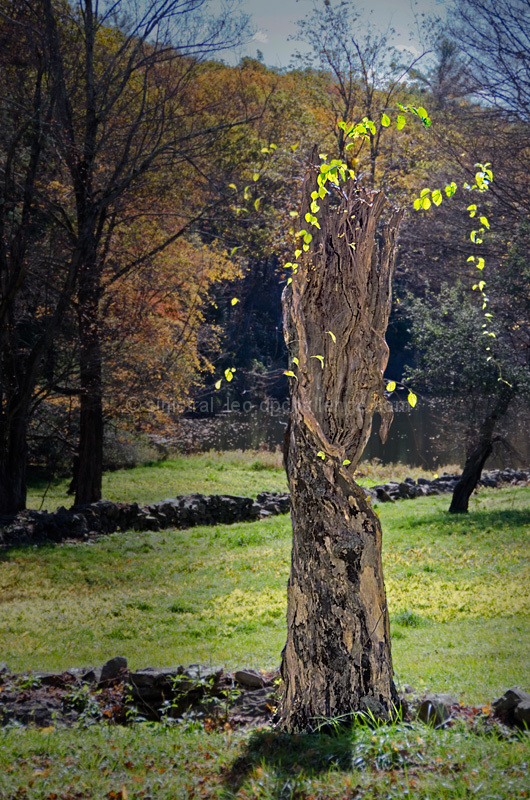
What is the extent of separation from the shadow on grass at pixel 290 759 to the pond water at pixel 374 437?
13829mm

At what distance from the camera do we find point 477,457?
658 inches

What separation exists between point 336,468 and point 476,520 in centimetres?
1087

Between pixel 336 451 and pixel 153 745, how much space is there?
8.27 ft

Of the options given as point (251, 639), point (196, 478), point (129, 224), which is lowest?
point (251, 639)

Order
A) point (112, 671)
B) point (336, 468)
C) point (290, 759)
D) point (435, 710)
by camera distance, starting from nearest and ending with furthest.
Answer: point (290, 759) < point (435, 710) < point (336, 468) < point (112, 671)

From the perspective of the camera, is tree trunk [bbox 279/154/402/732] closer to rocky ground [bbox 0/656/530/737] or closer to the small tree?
rocky ground [bbox 0/656/530/737]

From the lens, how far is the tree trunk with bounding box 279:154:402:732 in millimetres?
5453

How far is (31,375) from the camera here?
14.4 metres

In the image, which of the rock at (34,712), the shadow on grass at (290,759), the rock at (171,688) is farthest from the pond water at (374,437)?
the shadow on grass at (290,759)

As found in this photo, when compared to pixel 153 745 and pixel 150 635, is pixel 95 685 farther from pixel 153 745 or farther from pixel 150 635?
pixel 150 635

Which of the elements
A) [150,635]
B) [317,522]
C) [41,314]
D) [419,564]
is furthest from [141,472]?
[317,522]

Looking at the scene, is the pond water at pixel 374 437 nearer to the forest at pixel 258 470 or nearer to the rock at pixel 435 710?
the forest at pixel 258 470

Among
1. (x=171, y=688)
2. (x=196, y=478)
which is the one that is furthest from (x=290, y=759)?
(x=196, y=478)

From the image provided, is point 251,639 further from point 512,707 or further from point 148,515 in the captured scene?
point 148,515
